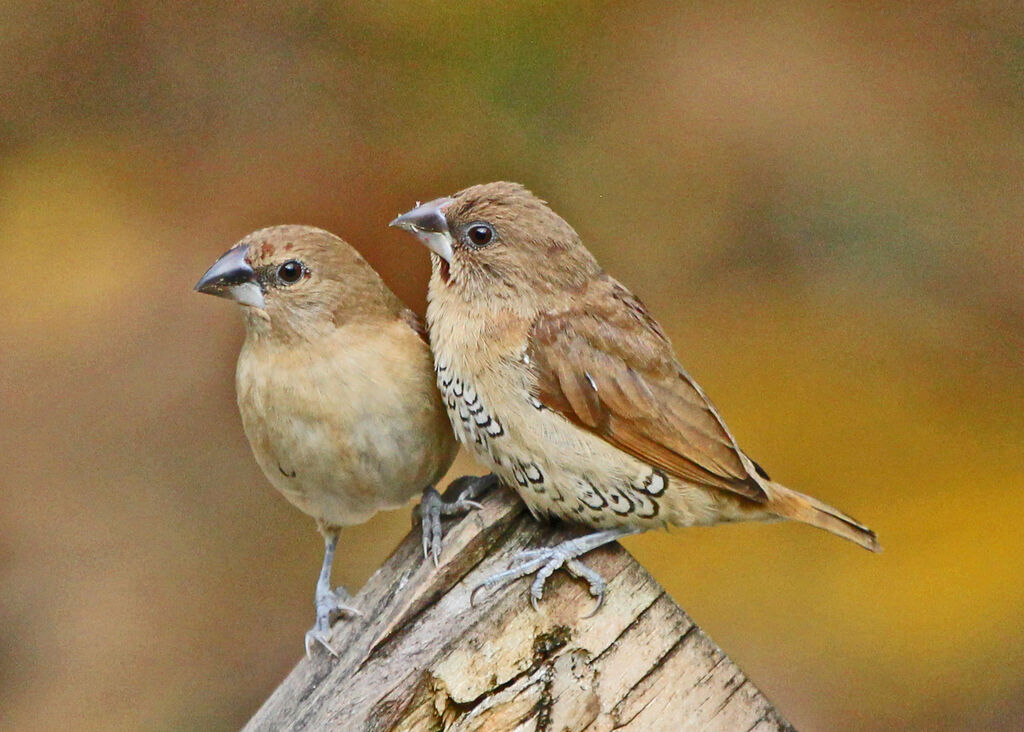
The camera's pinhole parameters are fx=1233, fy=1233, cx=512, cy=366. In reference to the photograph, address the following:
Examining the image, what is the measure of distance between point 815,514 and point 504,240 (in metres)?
0.91

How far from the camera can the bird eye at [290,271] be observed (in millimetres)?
2879

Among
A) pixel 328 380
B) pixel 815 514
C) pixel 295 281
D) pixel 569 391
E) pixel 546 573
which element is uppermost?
pixel 295 281

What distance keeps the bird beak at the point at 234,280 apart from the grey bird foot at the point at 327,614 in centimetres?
71

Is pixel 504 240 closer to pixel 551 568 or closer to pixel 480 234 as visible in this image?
pixel 480 234

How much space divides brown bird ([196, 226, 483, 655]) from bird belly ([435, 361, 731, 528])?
0.91 feet

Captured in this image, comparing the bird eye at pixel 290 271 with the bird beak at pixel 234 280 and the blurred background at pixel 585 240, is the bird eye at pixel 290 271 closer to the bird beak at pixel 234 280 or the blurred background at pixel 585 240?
the bird beak at pixel 234 280

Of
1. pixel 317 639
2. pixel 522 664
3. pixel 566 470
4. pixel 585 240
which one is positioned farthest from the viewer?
pixel 585 240

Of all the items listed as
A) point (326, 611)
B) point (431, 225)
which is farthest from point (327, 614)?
point (431, 225)

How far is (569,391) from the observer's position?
2.62 meters

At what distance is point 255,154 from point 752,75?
6.61ft

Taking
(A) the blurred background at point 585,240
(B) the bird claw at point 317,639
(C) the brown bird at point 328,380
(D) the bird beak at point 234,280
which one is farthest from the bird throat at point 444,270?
(A) the blurred background at point 585,240

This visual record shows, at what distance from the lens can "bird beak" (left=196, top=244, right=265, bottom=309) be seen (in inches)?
109

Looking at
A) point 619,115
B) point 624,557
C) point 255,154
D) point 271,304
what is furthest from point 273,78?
point 624,557

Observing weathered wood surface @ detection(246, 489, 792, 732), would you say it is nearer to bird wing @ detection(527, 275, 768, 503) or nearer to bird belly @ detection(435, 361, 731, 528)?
bird belly @ detection(435, 361, 731, 528)
